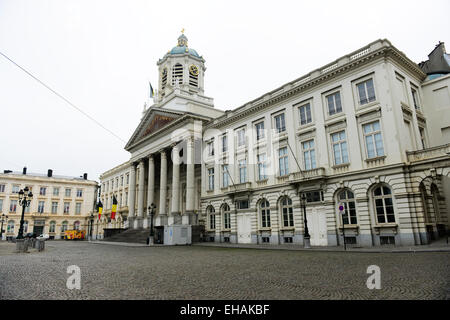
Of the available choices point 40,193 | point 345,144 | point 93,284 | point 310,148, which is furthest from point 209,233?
point 40,193

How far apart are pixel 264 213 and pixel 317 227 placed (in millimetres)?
6142

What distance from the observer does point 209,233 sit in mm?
34188

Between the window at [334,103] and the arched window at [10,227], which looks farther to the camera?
the arched window at [10,227]

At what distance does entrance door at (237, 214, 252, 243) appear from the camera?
29.3 metres

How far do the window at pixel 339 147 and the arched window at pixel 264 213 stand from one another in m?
8.14

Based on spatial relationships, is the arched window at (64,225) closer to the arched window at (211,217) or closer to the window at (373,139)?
the arched window at (211,217)

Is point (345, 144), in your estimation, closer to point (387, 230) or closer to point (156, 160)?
point (387, 230)

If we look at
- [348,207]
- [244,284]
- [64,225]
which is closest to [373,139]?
[348,207]

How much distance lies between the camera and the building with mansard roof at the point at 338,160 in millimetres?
19375

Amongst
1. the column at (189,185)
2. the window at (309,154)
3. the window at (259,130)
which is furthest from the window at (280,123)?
the column at (189,185)

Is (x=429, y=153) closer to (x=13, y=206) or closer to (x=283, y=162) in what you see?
(x=283, y=162)

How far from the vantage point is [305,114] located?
26.0 m

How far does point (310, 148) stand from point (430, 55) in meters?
17.3

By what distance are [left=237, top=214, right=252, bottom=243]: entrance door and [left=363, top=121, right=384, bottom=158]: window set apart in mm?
13426
